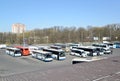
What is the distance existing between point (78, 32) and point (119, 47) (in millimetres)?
29676

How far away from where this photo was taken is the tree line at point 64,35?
260 feet

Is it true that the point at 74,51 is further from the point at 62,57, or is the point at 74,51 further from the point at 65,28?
the point at 65,28

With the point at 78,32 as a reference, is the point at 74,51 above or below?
below

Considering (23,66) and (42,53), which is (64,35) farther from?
(23,66)

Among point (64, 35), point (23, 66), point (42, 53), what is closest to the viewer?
point (23, 66)

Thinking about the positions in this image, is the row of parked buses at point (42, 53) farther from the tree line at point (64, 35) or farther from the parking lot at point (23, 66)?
the tree line at point (64, 35)

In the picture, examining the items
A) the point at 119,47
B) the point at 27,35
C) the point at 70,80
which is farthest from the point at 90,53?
the point at 27,35

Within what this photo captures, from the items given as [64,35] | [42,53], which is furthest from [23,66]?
[64,35]

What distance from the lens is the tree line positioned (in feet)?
260

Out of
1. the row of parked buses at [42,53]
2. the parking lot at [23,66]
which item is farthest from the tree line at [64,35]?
the parking lot at [23,66]

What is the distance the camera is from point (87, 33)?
9206 cm

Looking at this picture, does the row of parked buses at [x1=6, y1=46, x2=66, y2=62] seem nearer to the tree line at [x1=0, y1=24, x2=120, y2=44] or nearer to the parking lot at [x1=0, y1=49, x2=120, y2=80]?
the parking lot at [x1=0, y1=49, x2=120, y2=80]

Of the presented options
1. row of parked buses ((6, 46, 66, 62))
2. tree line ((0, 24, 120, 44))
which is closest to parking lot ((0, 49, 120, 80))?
row of parked buses ((6, 46, 66, 62))

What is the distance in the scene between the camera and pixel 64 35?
86.1 m
